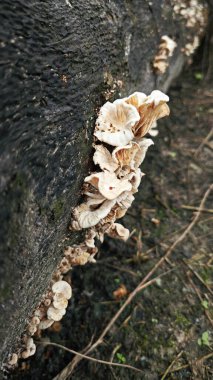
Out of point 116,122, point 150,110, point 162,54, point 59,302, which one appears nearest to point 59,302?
point 59,302

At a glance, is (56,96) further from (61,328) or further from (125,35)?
(61,328)

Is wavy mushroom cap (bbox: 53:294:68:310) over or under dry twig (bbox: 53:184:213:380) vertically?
over

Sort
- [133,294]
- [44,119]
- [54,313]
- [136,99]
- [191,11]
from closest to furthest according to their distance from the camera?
[44,119] → [136,99] → [54,313] → [133,294] → [191,11]

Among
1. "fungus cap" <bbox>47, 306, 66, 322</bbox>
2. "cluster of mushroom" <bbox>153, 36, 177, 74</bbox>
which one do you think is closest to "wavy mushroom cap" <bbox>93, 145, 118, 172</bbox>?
"fungus cap" <bbox>47, 306, 66, 322</bbox>

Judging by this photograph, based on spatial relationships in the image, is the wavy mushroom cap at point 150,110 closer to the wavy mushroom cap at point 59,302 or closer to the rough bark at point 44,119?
the rough bark at point 44,119

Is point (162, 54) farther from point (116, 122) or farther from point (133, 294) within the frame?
point (133, 294)

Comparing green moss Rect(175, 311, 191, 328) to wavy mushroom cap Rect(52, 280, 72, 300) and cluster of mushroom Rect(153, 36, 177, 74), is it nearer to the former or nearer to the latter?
wavy mushroom cap Rect(52, 280, 72, 300)
